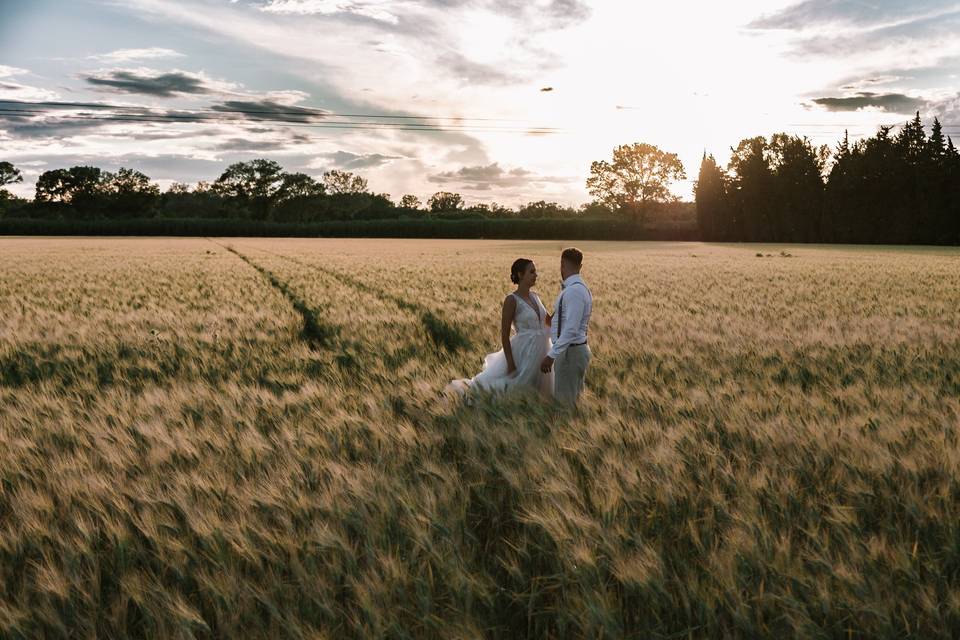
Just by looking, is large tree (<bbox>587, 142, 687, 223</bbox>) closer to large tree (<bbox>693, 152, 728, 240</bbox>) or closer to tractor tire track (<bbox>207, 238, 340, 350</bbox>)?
large tree (<bbox>693, 152, 728, 240</bbox>)

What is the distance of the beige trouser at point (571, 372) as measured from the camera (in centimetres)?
545

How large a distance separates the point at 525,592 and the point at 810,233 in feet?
282

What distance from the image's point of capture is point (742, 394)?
5547 mm

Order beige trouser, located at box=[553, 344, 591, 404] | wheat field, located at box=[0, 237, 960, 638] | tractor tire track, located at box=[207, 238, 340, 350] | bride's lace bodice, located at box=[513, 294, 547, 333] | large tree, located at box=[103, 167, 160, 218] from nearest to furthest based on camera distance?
1. wheat field, located at box=[0, 237, 960, 638]
2. beige trouser, located at box=[553, 344, 591, 404]
3. bride's lace bodice, located at box=[513, 294, 547, 333]
4. tractor tire track, located at box=[207, 238, 340, 350]
5. large tree, located at box=[103, 167, 160, 218]

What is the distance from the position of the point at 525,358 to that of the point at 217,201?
456ft

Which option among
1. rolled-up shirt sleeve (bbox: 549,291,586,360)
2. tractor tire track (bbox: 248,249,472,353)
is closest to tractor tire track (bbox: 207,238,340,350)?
tractor tire track (bbox: 248,249,472,353)

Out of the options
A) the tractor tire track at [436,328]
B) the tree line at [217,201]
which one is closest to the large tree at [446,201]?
the tree line at [217,201]

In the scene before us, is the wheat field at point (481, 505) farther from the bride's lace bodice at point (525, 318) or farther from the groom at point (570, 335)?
the bride's lace bodice at point (525, 318)

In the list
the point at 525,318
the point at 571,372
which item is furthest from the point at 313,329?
the point at 571,372

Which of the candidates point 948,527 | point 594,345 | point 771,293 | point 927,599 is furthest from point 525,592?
point 771,293

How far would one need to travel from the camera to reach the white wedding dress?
589 centimetres

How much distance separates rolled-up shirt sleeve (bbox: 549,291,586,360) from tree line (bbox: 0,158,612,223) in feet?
391

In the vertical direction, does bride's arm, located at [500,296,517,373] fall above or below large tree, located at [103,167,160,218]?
below

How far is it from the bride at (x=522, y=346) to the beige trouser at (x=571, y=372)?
0.85ft
